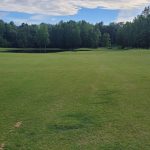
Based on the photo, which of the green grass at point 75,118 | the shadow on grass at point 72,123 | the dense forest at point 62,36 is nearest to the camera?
the green grass at point 75,118

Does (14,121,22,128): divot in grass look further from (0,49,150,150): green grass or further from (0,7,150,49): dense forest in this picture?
(0,7,150,49): dense forest

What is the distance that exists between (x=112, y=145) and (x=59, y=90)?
1067 centimetres

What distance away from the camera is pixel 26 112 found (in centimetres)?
1330

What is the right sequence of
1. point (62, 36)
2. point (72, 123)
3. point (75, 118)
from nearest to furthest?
point (72, 123) → point (75, 118) → point (62, 36)

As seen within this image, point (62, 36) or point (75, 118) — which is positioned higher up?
point (62, 36)

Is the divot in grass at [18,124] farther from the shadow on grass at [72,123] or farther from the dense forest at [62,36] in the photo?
the dense forest at [62,36]

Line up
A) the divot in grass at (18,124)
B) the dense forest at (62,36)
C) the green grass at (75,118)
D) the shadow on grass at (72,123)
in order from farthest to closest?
the dense forest at (62,36) < the divot in grass at (18,124) < the shadow on grass at (72,123) < the green grass at (75,118)

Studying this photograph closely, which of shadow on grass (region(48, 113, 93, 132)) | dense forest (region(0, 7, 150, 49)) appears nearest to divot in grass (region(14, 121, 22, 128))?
shadow on grass (region(48, 113, 93, 132))

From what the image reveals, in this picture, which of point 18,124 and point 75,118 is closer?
point 18,124

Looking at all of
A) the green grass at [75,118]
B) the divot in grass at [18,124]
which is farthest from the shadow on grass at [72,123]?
the divot in grass at [18,124]

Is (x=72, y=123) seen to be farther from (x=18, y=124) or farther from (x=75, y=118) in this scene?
(x=18, y=124)

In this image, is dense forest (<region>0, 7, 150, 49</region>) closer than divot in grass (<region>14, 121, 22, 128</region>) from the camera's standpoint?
No

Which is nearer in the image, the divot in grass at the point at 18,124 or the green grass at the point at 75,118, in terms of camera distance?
the green grass at the point at 75,118

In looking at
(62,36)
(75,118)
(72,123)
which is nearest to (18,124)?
(72,123)
